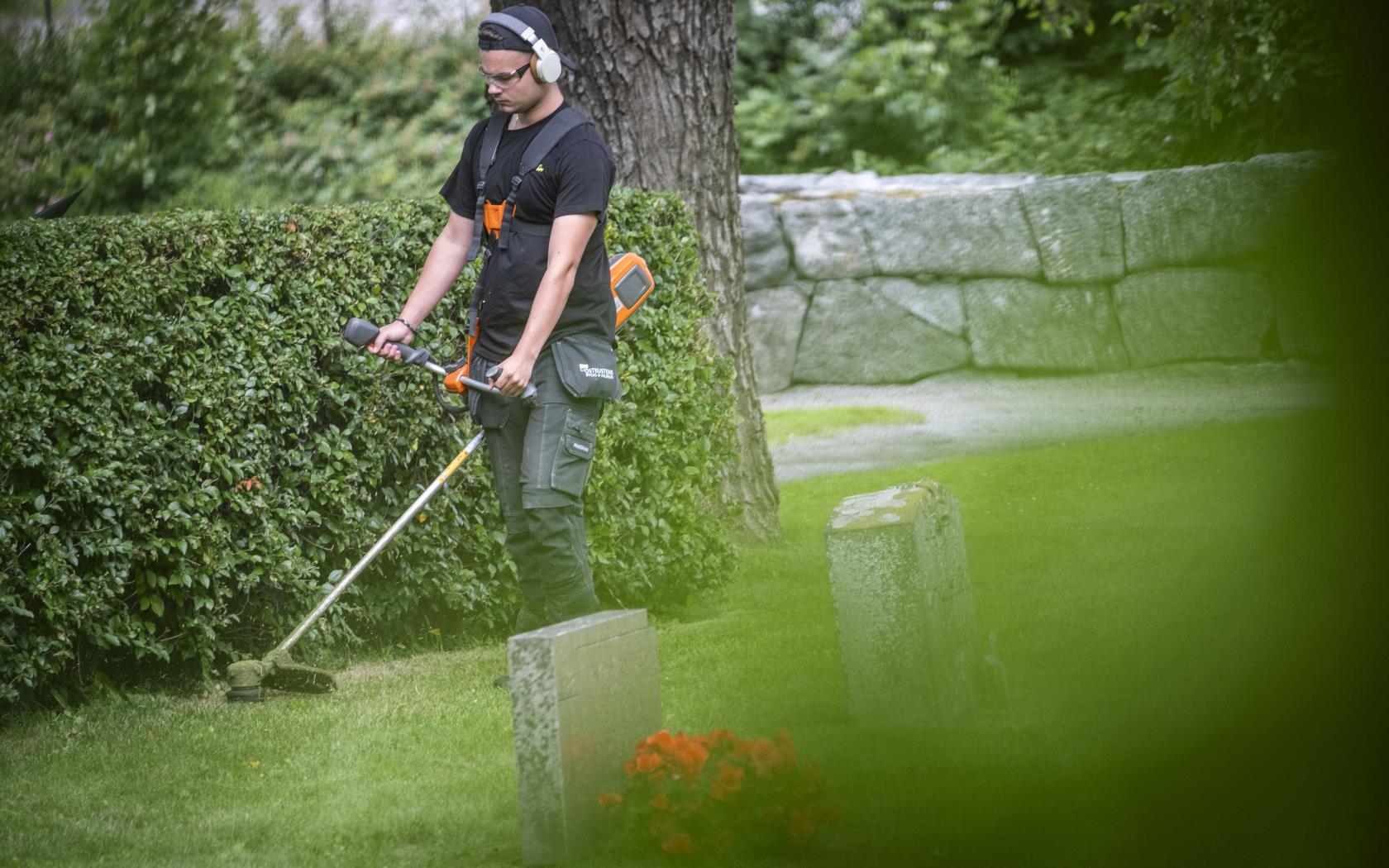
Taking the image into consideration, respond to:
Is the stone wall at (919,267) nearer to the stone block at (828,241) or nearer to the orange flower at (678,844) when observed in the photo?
the stone block at (828,241)

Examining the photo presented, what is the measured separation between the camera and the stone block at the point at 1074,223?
35.4ft

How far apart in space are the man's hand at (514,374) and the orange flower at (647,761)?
1328 mm

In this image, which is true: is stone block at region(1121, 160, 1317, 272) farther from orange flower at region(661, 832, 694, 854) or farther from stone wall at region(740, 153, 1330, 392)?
stone wall at region(740, 153, 1330, 392)

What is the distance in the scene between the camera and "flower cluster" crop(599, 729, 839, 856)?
→ 121 inches

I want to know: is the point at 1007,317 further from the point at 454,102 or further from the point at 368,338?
the point at 368,338

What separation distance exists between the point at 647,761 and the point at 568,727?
0.21 metres

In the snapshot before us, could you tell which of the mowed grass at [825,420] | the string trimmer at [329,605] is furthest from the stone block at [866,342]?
the string trimmer at [329,605]

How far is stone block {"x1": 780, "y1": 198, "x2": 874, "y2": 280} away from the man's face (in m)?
8.03

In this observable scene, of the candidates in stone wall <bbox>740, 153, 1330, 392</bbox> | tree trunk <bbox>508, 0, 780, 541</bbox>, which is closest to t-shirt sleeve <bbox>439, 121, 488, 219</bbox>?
tree trunk <bbox>508, 0, 780, 541</bbox>

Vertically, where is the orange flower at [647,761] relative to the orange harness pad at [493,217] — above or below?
below

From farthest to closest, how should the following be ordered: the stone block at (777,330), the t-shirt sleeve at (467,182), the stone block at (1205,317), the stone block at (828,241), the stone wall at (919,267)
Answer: the stone block at (777,330) < the stone block at (828,241) < the stone wall at (919,267) < the t-shirt sleeve at (467,182) < the stone block at (1205,317)

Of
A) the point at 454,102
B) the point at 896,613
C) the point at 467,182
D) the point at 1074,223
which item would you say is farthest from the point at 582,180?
the point at 454,102

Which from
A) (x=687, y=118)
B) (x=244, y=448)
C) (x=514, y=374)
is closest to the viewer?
(x=514, y=374)

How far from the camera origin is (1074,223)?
11.4 m
